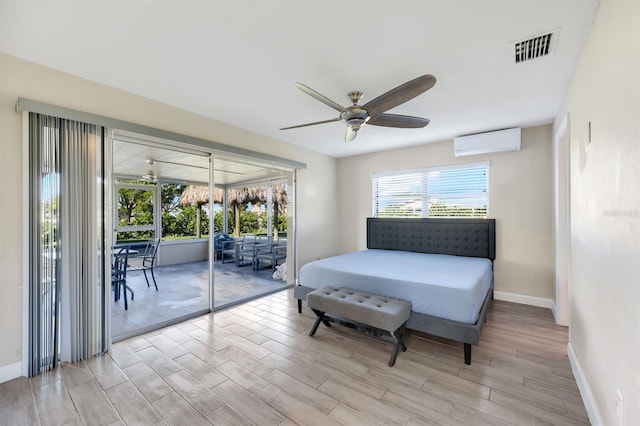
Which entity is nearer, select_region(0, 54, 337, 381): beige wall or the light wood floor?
the light wood floor

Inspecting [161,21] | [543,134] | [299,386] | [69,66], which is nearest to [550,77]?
[543,134]

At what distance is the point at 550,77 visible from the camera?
249 centimetres

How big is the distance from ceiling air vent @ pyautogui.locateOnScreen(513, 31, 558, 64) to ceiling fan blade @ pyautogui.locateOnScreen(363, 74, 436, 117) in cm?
80

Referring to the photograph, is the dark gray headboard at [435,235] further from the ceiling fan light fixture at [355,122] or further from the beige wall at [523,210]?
the ceiling fan light fixture at [355,122]

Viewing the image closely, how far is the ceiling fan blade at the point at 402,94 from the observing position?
1876 mm

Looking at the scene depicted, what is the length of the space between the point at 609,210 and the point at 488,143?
293cm

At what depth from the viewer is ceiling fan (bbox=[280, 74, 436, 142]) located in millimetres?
1940

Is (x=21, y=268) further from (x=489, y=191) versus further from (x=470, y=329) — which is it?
(x=489, y=191)

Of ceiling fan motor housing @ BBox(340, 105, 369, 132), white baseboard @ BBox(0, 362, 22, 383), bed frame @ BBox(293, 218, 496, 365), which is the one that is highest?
ceiling fan motor housing @ BBox(340, 105, 369, 132)

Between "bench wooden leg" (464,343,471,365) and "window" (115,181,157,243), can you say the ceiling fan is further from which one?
"window" (115,181,157,243)

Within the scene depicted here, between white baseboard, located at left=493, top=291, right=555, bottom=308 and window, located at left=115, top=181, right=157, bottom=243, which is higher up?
window, located at left=115, top=181, right=157, bottom=243

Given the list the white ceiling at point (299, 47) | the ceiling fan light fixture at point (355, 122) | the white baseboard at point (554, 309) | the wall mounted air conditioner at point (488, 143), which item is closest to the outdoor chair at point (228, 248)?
the white ceiling at point (299, 47)

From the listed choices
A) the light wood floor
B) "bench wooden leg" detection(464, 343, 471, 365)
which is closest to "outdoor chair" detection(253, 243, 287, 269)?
the light wood floor

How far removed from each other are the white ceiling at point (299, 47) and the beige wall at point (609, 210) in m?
0.42
